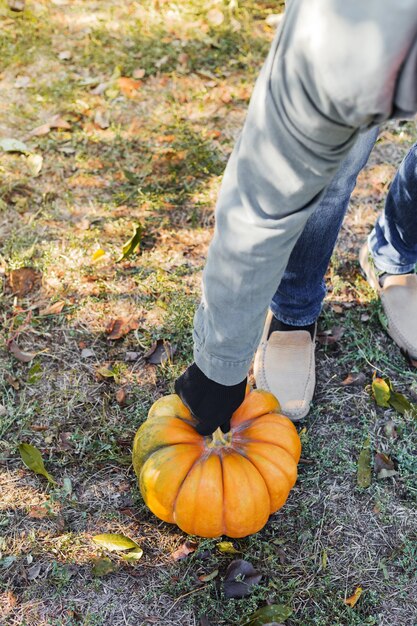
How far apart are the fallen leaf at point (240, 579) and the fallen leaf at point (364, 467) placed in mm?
532

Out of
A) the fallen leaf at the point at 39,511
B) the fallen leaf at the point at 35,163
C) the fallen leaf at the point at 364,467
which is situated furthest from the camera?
the fallen leaf at the point at 35,163

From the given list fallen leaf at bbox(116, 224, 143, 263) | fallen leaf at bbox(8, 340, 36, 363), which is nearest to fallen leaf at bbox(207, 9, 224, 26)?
fallen leaf at bbox(116, 224, 143, 263)

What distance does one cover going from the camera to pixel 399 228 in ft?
8.70

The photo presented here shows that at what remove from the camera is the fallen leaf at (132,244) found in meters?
3.06

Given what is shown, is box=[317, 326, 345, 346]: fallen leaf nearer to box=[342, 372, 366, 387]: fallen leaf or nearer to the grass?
the grass

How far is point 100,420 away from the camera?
2.50 metres

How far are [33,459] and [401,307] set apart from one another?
5.50 feet

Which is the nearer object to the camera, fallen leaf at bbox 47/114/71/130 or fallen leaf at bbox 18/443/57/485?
fallen leaf at bbox 18/443/57/485

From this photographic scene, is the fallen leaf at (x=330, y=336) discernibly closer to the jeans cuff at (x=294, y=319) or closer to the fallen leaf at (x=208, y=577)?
the jeans cuff at (x=294, y=319)

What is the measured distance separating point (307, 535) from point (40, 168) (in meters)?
2.37

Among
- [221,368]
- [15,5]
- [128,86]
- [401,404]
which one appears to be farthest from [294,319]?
[15,5]

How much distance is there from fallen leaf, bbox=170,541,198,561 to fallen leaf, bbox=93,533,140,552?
13 centimetres

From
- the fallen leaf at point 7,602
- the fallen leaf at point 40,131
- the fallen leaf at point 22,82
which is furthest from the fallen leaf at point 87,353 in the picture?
the fallen leaf at point 22,82

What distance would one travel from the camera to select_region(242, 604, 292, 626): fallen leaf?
1.99 m
